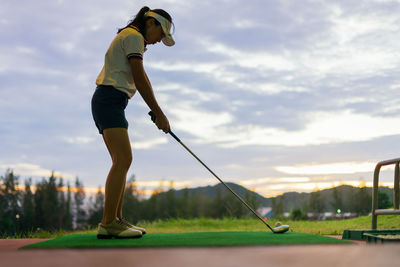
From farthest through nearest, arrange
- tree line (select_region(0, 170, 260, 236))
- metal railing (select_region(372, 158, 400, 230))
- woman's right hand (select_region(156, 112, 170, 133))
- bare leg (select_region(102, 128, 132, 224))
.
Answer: tree line (select_region(0, 170, 260, 236)) < metal railing (select_region(372, 158, 400, 230)) < woman's right hand (select_region(156, 112, 170, 133)) < bare leg (select_region(102, 128, 132, 224))

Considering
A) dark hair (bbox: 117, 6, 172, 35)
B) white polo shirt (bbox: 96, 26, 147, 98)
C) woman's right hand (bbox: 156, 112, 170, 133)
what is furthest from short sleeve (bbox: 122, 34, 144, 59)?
woman's right hand (bbox: 156, 112, 170, 133)

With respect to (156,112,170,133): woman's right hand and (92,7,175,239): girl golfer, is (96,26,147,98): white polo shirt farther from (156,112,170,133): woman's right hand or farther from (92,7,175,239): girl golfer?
(156,112,170,133): woman's right hand

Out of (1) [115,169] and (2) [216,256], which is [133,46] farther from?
(2) [216,256]

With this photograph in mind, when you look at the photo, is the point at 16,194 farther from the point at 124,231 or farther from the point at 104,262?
the point at 104,262

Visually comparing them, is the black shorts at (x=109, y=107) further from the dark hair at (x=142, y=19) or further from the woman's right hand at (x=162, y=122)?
the dark hair at (x=142, y=19)

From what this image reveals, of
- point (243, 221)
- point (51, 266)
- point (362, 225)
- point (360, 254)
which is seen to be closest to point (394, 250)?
point (360, 254)

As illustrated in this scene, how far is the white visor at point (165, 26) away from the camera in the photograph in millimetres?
3396

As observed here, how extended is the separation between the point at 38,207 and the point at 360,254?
46.6ft

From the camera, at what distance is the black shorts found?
319cm

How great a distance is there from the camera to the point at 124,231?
3.17 meters

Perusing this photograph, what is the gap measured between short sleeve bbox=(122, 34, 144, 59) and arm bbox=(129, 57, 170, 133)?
0.04m

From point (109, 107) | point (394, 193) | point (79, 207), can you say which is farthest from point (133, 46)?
point (79, 207)

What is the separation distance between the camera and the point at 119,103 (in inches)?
127

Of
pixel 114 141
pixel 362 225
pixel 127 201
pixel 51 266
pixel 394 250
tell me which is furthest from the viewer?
pixel 127 201
